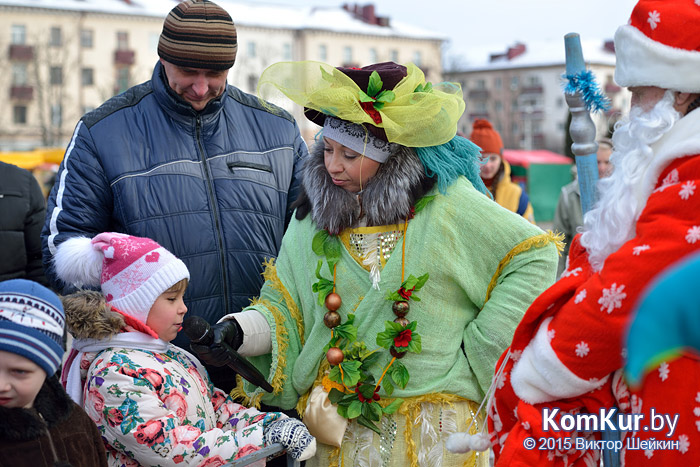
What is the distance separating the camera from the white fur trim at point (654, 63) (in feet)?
5.55

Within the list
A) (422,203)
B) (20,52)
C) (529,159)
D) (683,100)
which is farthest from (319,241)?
(20,52)

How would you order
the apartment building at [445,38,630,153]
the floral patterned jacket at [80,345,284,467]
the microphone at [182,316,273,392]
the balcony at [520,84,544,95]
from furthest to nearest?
the balcony at [520,84,544,95] < the apartment building at [445,38,630,153] < the microphone at [182,316,273,392] < the floral patterned jacket at [80,345,284,467]

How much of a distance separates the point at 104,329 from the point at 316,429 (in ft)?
2.43

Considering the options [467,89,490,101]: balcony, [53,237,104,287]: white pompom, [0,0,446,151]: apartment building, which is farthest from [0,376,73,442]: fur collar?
[467,89,490,101]: balcony

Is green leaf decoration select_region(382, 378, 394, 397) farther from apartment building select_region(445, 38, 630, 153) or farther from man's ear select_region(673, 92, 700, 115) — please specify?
apartment building select_region(445, 38, 630, 153)

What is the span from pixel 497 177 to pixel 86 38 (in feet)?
138

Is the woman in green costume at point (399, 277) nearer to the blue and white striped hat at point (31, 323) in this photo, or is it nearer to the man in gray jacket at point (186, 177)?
the man in gray jacket at point (186, 177)

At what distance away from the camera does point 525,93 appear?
2409 inches

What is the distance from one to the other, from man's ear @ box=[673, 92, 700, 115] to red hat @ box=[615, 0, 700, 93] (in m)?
0.03

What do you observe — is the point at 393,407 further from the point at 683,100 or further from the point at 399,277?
the point at 683,100

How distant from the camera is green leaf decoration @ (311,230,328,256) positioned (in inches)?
101

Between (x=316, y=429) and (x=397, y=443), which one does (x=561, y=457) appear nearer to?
(x=397, y=443)

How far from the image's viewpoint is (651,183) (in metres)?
1.73

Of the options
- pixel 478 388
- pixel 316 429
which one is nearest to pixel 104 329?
pixel 316 429
